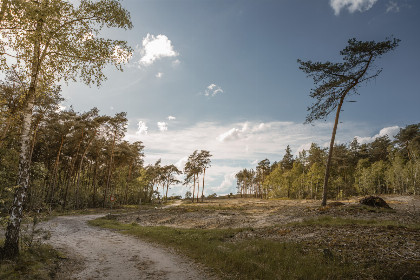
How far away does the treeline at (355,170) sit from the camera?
5314cm

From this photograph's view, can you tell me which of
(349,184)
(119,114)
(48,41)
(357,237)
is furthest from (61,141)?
(349,184)

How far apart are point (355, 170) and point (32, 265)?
8899 cm

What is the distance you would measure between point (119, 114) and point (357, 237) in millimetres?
40921

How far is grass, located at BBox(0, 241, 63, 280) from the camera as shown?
6.76 metres

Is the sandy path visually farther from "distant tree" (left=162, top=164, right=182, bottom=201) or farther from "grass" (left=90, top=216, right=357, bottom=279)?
"distant tree" (left=162, top=164, right=182, bottom=201)

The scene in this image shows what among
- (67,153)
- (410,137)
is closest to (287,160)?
(410,137)

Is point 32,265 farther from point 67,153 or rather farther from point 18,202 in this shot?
point 67,153

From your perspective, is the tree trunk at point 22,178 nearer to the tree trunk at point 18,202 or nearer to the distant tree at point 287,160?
the tree trunk at point 18,202

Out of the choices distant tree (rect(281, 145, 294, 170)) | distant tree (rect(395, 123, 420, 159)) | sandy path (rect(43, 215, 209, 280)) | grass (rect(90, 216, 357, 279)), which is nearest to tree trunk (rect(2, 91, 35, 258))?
sandy path (rect(43, 215, 209, 280))

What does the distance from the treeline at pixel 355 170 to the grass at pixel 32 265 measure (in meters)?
61.6

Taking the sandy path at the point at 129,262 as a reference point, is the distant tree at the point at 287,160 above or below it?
above

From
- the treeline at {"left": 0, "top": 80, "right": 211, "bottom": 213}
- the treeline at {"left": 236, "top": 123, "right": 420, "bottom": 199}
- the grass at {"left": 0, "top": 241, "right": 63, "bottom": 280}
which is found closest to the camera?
the grass at {"left": 0, "top": 241, "right": 63, "bottom": 280}

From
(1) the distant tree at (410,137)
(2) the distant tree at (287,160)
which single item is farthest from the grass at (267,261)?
(2) the distant tree at (287,160)

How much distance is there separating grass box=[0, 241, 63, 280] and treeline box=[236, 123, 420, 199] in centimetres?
6160
